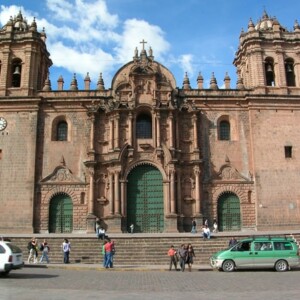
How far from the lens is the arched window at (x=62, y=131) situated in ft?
102

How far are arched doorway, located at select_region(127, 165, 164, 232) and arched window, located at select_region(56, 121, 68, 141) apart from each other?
578cm

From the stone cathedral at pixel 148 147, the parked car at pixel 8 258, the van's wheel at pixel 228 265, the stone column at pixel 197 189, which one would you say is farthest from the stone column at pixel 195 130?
the parked car at pixel 8 258

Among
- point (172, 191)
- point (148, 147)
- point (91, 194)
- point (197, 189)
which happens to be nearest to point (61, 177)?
point (91, 194)

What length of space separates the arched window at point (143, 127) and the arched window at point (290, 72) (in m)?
11.2

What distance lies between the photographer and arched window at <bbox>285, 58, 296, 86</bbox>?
107ft

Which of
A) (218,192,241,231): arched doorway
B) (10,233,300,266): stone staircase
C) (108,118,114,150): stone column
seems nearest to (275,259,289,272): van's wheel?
(10,233,300,266): stone staircase

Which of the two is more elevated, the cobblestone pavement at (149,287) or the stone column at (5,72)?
the stone column at (5,72)

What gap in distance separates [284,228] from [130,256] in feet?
40.5

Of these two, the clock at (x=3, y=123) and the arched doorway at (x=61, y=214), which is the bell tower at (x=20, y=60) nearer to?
the clock at (x=3, y=123)

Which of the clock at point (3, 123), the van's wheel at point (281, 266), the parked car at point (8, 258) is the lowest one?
the van's wheel at point (281, 266)

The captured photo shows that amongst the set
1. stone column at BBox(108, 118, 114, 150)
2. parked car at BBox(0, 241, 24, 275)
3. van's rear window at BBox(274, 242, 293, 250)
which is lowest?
parked car at BBox(0, 241, 24, 275)

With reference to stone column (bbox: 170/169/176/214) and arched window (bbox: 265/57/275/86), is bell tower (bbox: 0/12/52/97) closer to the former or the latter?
stone column (bbox: 170/169/176/214)

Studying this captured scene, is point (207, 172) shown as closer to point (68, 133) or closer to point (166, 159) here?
point (166, 159)

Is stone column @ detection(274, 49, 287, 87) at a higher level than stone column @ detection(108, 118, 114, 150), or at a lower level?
higher
